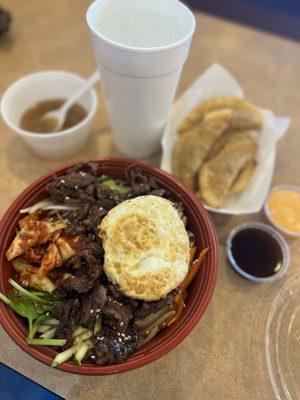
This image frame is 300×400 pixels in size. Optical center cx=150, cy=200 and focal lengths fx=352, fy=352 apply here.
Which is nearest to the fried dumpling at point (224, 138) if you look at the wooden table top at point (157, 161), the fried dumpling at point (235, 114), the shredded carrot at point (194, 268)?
the fried dumpling at point (235, 114)

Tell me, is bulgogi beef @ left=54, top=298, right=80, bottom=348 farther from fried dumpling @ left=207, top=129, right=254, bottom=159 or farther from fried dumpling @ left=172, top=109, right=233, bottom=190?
fried dumpling @ left=207, top=129, right=254, bottom=159

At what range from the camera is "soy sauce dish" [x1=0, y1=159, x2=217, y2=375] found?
3.48 feet

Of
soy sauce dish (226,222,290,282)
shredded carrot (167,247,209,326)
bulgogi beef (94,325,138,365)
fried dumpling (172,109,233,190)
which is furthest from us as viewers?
fried dumpling (172,109,233,190)

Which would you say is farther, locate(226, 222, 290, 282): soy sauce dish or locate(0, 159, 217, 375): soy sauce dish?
locate(226, 222, 290, 282): soy sauce dish

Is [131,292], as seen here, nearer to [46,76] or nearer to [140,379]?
[140,379]

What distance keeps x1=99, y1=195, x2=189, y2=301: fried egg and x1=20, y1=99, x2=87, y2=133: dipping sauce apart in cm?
77

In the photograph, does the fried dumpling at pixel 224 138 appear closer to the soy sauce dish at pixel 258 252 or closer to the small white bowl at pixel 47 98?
the soy sauce dish at pixel 258 252

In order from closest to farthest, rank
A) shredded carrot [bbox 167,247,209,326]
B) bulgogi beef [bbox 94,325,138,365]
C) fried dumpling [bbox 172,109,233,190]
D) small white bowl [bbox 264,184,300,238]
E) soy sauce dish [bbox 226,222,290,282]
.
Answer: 1. bulgogi beef [bbox 94,325,138,365]
2. shredded carrot [bbox 167,247,209,326]
3. soy sauce dish [bbox 226,222,290,282]
4. small white bowl [bbox 264,184,300,238]
5. fried dumpling [bbox 172,109,233,190]

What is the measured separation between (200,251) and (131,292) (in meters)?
0.32

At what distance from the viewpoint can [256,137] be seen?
5.87 feet

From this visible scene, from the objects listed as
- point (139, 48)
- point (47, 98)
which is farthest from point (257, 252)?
point (47, 98)

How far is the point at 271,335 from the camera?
4.32 feet

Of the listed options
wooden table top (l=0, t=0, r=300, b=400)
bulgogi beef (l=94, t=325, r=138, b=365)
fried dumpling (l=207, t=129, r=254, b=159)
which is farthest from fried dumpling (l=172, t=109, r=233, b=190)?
bulgogi beef (l=94, t=325, r=138, b=365)

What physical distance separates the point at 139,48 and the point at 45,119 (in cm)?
75
